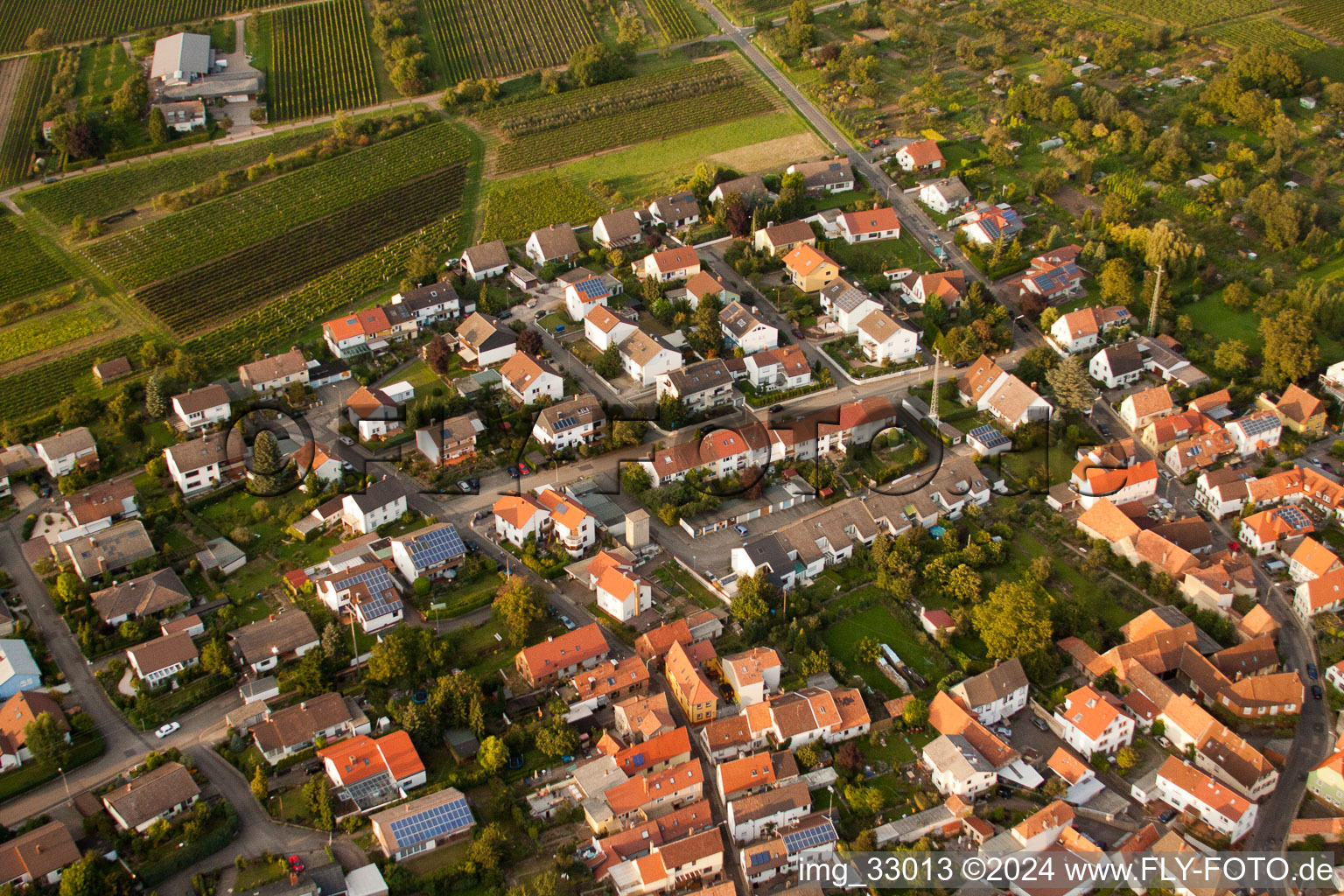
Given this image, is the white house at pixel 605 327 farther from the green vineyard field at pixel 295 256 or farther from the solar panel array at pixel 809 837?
the solar panel array at pixel 809 837

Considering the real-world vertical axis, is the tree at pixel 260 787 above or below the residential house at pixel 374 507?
below

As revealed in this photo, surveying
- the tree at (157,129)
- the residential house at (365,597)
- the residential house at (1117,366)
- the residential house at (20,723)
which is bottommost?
the residential house at (1117,366)

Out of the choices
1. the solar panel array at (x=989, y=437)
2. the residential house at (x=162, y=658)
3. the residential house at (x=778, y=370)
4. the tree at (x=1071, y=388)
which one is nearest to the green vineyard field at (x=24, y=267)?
the residential house at (x=162, y=658)

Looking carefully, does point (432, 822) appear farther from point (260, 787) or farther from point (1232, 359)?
point (1232, 359)

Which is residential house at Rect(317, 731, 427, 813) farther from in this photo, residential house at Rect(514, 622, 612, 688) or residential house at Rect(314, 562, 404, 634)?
residential house at Rect(314, 562, 404, 634)

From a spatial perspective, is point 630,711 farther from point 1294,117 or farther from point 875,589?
point 1294,117

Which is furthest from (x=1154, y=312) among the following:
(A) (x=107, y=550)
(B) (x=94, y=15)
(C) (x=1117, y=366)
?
(B) (x=94, y=15)
